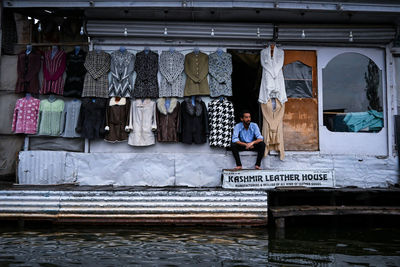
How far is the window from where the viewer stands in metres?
7.48

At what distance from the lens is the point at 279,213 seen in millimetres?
5730

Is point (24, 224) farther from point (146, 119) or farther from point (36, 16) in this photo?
point (36, 16)

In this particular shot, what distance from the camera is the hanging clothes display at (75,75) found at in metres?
7.16

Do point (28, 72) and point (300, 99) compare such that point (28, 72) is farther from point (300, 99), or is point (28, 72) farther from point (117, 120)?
point (300, 99)

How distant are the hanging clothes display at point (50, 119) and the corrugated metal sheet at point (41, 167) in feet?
A: 1.47

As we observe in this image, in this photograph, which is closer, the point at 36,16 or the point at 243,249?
the point at 243,249

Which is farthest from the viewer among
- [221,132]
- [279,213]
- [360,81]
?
[360,81]

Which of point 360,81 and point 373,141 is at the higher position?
point 360,81

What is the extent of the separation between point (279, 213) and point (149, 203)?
218cm

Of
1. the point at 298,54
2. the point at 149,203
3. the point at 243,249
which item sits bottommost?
the point at 243,249

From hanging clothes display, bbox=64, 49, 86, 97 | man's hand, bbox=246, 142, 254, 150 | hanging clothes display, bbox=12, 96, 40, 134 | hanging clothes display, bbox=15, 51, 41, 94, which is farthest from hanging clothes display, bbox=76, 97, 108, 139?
man's hand, bbox=246, 142, 254, 150

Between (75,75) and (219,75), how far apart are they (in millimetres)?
3015

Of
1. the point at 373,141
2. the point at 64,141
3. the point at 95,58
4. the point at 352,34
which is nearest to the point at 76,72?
the point at 95,58

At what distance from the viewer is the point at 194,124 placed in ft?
23.2
